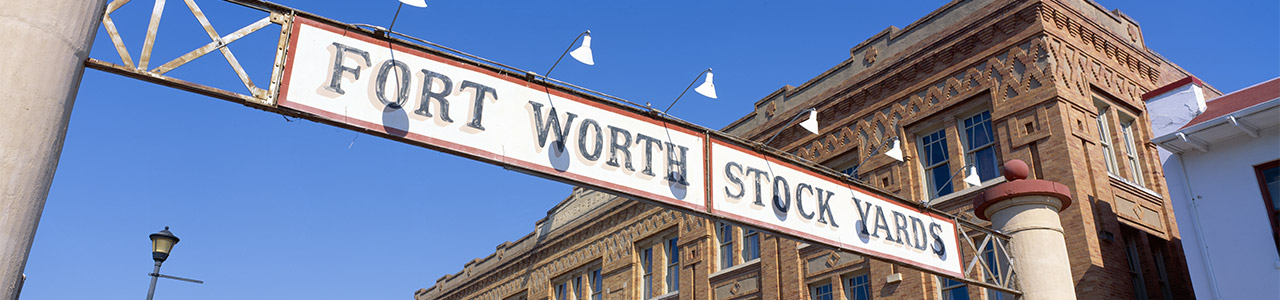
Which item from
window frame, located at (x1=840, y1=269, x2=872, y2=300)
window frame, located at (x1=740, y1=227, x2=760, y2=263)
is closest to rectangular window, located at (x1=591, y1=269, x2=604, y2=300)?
window frame, located at (x1=740, y1=227, x2=760, y2=263)

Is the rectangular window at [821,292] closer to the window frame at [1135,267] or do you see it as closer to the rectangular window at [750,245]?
the rectangular window at [750,245]

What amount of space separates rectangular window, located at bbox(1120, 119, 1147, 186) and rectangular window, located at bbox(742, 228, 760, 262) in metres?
7.92

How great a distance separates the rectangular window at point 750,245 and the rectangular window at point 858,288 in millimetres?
3166

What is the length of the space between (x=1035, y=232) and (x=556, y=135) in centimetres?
627

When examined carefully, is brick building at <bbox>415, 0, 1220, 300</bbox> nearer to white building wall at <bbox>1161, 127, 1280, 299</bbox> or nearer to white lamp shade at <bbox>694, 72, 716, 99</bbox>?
Result: white building wall at <bbox>1161, 127, 1280, 299</bbox>

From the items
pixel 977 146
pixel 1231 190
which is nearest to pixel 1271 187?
pixel 1231 190

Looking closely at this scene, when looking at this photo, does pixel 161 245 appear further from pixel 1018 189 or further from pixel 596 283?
pixel 596 283

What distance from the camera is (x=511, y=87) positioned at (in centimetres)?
615

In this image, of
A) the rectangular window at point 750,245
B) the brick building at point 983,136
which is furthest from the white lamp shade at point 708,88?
the rectangular window at point 750,245

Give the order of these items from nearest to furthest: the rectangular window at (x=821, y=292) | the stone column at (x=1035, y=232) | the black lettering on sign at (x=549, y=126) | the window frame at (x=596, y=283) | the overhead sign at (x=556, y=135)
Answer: the overhead sign at (x=556, y=135) → the black lettering on sign at (x=549, y=126) → the stone column at (x=1035, y=232) → the rectangular window at (x=821, y=292) → the window frame at (x=596, y=283)

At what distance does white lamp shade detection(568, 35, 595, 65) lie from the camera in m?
6.51

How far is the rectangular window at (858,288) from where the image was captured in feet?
57.7

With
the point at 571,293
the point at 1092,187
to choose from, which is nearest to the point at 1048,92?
the point at 1092,187

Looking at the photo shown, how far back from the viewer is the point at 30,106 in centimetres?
368
